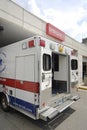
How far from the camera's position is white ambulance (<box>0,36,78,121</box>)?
350 centimetres

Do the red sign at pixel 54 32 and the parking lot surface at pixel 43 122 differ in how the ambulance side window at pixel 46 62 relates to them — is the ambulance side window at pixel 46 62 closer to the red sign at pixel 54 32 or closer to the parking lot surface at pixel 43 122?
the parking lot surface at pixel 43 122

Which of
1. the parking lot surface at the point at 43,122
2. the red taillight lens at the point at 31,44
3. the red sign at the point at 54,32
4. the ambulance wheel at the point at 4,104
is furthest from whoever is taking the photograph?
the red sign at the point at 54,32

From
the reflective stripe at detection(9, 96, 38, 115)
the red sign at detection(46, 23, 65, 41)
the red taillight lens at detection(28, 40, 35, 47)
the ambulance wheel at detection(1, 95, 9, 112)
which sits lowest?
the ambulance wheel at detection(1, 95, 9, 112)

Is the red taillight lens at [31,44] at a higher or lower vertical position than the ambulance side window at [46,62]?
higher

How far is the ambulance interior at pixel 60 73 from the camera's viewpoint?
205 inches

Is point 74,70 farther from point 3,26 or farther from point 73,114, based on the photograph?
point 3,26

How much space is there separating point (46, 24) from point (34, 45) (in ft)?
14.7

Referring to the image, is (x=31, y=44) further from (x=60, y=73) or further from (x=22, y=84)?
(x=60, y=73)

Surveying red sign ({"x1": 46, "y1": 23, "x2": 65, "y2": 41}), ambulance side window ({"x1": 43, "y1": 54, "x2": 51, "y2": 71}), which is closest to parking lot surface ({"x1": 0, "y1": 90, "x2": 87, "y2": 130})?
ambulance side window ({"x1": 43, "y1": 54, "x2": 51, "y2": 71})

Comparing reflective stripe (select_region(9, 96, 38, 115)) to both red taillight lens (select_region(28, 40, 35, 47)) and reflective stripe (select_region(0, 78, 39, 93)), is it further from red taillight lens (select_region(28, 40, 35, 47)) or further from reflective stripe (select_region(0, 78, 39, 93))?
red taillight lens (select_region(28, 40, 35, 47))

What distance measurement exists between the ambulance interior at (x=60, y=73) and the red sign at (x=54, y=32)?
2859 mm

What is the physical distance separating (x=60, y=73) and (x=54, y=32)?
13.0 feet

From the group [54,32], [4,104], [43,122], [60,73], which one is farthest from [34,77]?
[54,32]

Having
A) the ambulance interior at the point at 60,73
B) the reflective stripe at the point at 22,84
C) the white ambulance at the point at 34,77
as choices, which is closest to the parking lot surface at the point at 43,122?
the white ambulance at the point at 34,77
